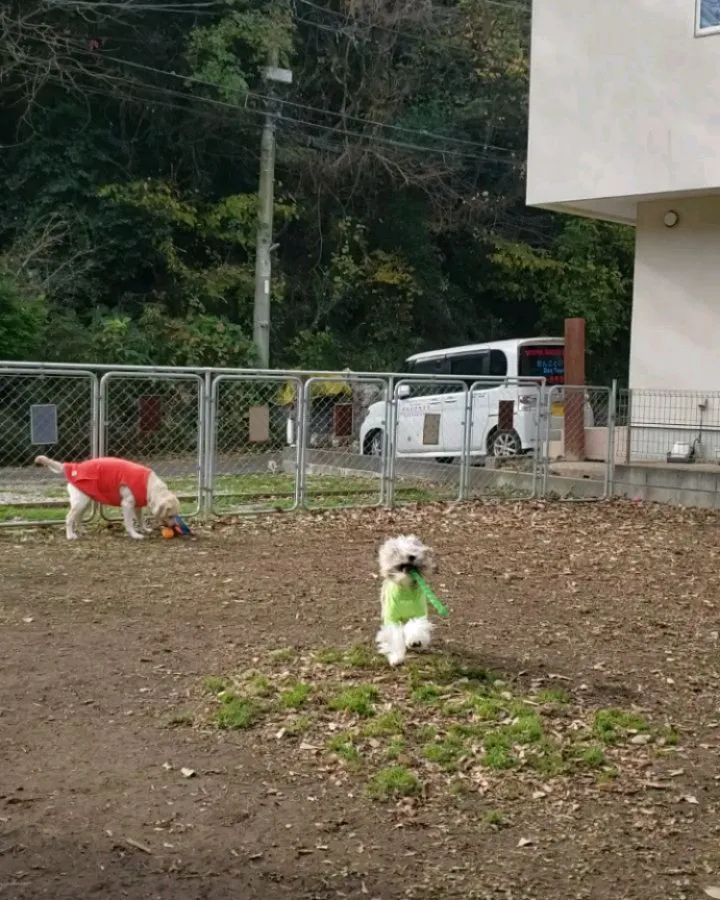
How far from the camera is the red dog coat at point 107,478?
9820 millimetres

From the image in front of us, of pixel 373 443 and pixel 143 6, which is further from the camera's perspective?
pixel 143 6

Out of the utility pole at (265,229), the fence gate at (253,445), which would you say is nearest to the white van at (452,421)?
the fence gate at (253,445)

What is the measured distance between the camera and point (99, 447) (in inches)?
414

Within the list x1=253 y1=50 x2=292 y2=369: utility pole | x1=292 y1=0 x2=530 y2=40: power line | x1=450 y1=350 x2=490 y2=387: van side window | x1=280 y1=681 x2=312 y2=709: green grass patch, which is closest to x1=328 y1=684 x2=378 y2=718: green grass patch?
x1=280 y1=681 x2=312 y2=709: green grass patch

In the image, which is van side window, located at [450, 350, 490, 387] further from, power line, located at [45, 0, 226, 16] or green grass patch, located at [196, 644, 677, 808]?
green grass patch, located at [196, 644, 677, 808]

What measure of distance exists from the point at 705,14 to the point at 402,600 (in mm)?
10662

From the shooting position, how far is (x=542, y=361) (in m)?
17.2

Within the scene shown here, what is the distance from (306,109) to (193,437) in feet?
54.1

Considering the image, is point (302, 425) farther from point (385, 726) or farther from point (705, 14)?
point (705, 14)

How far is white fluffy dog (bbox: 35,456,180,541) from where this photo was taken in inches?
387

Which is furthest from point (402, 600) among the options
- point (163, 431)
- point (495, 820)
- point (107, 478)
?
point (163, 431)

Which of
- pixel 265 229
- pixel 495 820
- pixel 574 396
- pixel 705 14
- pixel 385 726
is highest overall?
pixel 705 14

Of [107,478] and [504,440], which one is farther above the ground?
[504,440]

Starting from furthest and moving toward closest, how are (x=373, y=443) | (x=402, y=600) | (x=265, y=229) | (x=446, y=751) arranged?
(x=265, y=229) → (x=373, y=443) → (x=402, y=600) → (x=446, y=751)
